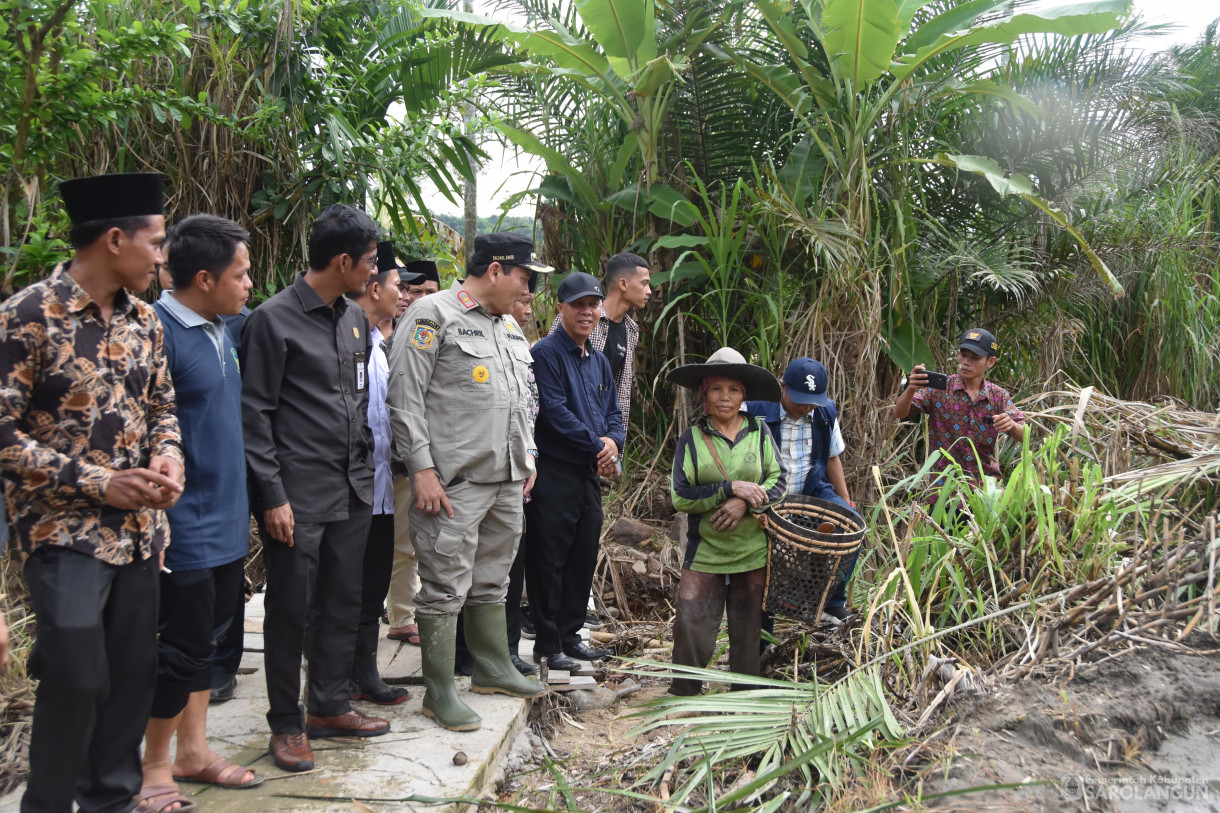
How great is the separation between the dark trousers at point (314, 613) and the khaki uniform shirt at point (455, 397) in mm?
371

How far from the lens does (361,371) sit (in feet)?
11.4

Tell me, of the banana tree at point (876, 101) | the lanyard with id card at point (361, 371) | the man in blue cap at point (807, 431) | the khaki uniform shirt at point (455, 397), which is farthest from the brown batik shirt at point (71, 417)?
the banana tree at point (876, 101)

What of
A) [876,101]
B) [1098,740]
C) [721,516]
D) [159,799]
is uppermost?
[876,101]

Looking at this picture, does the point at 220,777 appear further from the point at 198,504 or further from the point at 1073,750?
the point at 1073,750

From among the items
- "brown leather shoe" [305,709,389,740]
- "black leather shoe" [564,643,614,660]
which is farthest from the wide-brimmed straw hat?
"brown leather shoe" [305,709,389,740]

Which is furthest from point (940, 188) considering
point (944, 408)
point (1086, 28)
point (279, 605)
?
point (279, 605)

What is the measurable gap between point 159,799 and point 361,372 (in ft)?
5.12

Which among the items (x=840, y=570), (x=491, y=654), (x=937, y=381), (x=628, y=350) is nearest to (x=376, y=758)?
(x=491, y=654)

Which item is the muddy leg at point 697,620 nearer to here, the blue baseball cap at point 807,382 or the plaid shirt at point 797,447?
the plaid shirt at point 797,447

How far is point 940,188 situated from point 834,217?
1.60 meters

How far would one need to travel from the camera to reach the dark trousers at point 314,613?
319 cm

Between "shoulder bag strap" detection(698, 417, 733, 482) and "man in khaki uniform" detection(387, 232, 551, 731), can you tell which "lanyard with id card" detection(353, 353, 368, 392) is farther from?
"shoulder bag strap" detection(698, 417, 733, 482)

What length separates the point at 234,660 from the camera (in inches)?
152

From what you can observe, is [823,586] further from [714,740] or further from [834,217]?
[834,217]
